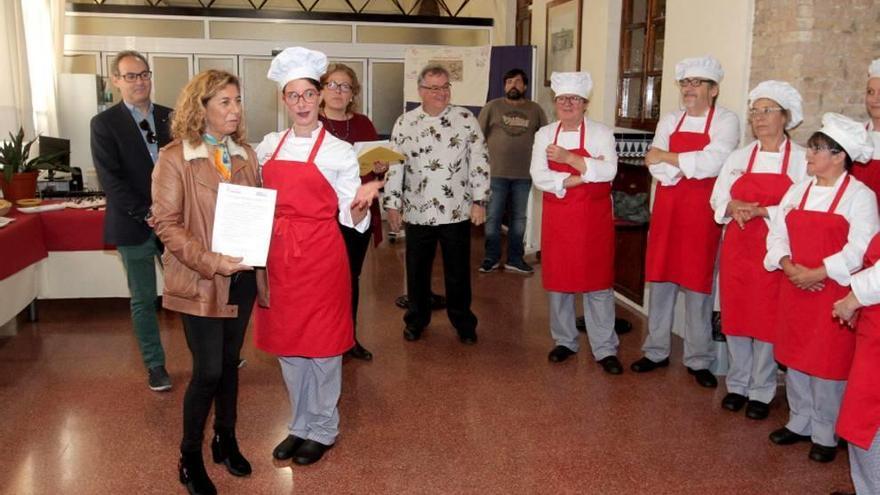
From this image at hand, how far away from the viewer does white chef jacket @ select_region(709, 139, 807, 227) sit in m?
3.35

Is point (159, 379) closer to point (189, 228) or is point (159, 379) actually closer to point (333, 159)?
point (189, 228)

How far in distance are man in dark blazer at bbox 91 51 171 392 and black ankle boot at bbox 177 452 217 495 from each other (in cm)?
124

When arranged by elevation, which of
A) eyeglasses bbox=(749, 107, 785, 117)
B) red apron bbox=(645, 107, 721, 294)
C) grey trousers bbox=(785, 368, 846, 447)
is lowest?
grey trousers bbox=(785, 368, 846, 447)

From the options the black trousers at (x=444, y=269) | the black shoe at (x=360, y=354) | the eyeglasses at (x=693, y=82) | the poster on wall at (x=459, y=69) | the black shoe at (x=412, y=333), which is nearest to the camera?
the eyeglasses at (x=693, y=82)

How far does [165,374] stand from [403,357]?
123cm

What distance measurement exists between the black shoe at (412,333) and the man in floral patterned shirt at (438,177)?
0.42 m

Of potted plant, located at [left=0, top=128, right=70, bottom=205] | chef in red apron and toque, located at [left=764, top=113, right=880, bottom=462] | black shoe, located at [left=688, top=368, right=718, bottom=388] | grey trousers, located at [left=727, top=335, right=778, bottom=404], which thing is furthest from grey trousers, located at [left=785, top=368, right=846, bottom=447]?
potted plant, located at [left=0, top=128, right=70, bottom=205]

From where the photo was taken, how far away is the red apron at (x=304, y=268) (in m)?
2.78

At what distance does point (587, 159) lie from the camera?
384cm

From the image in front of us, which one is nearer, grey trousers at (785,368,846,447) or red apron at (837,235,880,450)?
red apron at (837,235,880,450)

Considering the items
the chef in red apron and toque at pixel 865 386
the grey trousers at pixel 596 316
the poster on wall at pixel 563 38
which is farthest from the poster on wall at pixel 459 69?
the chef in red apron and toque at pixel 865 386

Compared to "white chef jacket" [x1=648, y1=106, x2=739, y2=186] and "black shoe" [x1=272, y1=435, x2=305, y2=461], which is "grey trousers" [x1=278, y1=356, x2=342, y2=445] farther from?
"white chef jacket" [x1=648, y1=106, x2=739, y2=186]

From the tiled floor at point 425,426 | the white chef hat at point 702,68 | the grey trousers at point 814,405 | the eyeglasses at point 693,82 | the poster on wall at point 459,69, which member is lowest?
the tiled floor at point 425,426

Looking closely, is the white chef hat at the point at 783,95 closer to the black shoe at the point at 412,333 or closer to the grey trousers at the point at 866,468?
the grey trousers at the point at 866,468
